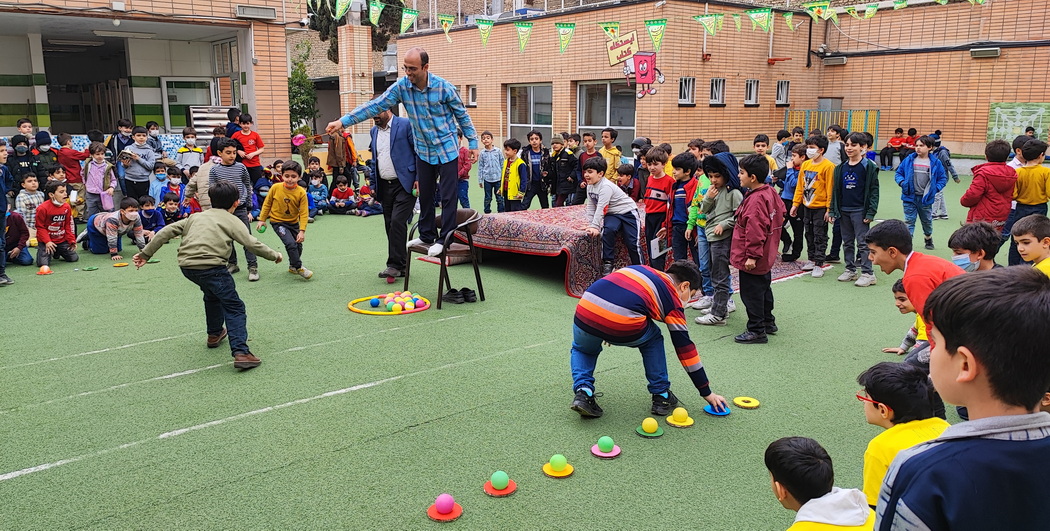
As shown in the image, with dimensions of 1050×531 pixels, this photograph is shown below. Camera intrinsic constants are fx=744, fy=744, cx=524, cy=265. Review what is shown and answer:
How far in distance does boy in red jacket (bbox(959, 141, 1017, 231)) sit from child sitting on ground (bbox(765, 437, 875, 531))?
6.73 meters

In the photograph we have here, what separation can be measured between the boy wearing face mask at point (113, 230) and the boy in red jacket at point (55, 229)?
1.32 ft

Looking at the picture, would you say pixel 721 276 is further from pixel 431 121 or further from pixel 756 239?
pixel 431 121

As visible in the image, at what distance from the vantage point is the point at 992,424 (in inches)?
56.3

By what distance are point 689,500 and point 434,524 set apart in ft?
4.21

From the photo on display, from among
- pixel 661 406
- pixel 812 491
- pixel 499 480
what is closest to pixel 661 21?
pixel 661 406

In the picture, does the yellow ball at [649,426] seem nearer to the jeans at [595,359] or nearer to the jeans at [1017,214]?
the jeans at [595,359]

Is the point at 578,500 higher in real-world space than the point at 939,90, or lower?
lower

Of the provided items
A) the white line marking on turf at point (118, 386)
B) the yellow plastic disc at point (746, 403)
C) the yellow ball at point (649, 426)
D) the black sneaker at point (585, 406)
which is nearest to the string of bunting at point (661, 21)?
the white line marking on turf at point (118, 386)

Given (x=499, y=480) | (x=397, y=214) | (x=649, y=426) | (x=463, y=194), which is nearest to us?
(x=499, y=480)

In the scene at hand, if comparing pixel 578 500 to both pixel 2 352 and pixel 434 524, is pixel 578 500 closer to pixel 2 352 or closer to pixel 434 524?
pixel 434 524

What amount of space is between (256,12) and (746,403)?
13642 mm

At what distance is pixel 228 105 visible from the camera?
17.8 metres

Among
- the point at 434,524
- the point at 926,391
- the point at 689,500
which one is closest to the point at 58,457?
the point at 434,524

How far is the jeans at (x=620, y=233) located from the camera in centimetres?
813
